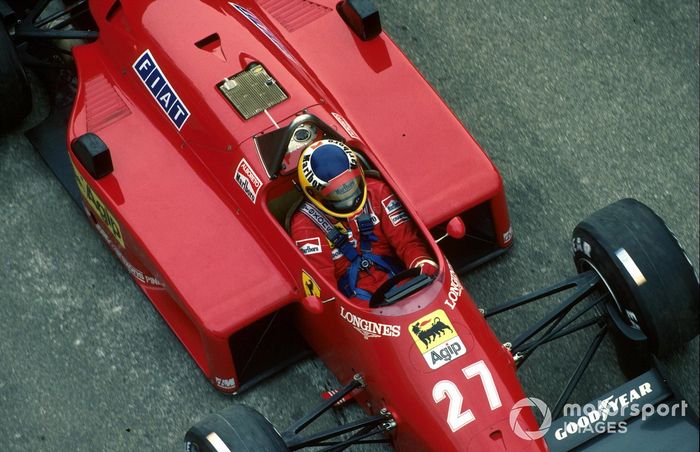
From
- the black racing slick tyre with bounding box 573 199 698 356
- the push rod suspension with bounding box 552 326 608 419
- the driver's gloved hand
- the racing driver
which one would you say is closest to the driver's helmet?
the racing driver

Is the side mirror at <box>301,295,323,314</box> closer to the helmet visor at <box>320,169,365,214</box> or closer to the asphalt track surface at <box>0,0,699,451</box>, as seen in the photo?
the helmet visor at <box>320,169,365,214</box>

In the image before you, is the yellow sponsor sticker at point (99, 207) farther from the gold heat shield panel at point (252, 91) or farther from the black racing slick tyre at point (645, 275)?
the black racing slick tyre at point (645, 275)

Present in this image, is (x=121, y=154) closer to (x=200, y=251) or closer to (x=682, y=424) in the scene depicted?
(x=200, y=251)

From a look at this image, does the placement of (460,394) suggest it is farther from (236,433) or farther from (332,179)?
(332,179)

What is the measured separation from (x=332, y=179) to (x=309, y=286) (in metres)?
0.66

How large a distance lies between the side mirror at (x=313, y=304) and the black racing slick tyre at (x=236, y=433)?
2.19 feet

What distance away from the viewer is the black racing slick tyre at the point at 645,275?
8.20 metres

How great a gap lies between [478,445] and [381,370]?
2.38 ft

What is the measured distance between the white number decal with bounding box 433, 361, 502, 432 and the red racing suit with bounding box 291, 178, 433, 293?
2.74ft

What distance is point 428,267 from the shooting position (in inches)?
319

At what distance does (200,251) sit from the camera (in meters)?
8.64

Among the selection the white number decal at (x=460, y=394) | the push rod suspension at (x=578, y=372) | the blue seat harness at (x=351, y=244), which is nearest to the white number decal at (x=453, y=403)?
the white number decal at (x=460, y=394)

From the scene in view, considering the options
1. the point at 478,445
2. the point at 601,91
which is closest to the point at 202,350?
the point at 478,445

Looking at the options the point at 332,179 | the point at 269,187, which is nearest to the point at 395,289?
the point at 332,179
